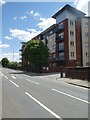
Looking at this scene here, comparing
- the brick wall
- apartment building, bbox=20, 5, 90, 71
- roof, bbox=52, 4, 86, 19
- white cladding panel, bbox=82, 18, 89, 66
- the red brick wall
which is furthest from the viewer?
the red brick wall

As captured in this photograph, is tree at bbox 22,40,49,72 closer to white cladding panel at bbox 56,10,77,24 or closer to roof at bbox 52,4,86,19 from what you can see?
white cladding panel at bbox 56,10,77,24

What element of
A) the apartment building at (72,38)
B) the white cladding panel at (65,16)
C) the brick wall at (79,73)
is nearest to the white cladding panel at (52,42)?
the apartment building at (72,38)

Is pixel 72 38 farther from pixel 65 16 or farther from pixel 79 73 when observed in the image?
pixel 79 73

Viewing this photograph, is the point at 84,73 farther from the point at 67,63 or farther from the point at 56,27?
the point at 56,27

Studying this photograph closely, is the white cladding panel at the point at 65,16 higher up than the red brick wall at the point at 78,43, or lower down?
higher up

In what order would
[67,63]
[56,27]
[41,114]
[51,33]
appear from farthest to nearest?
[51,33], [56,27], [67,63], [41,114]

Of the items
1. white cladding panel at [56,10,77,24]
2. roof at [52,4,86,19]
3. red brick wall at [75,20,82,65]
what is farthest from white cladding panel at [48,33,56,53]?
red brick wall at [75,20,82,65]

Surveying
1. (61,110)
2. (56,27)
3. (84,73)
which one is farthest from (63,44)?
(61,110)

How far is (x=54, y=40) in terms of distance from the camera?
3172 inches

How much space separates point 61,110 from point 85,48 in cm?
6287

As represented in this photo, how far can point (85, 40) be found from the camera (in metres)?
72.0

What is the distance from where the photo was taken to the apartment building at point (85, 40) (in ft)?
233

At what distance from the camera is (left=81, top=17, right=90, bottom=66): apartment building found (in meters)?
71.1

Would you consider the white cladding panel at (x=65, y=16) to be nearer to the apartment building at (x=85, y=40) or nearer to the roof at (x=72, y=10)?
the roof at (x=72, y=10)
